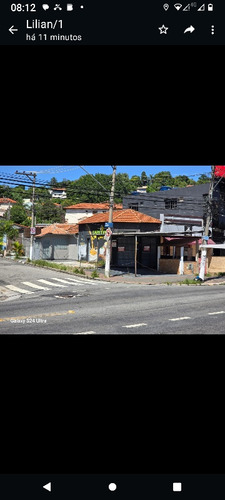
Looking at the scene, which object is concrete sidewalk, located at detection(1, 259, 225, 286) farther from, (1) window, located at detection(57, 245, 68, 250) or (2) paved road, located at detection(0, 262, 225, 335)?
(1) window, located at detection(57, 245, 68, 250)

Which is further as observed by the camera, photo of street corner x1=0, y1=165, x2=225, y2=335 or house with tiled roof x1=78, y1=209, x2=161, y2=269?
house with tiled roof x1=78, y1=209, x2=161, y2=269

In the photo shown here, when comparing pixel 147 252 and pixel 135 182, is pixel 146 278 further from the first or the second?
pixel 135 182

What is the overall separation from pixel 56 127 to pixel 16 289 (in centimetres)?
1300

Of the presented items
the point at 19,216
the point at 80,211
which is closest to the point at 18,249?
the point at 80,211

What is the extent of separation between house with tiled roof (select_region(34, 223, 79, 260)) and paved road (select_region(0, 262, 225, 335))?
47.4 feet

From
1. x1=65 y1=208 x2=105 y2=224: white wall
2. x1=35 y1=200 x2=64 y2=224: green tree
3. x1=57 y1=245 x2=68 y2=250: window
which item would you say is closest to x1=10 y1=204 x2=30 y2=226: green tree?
x1=65 y1=208 x2=105 y2=224: white wall

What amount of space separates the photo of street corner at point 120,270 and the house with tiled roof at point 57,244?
8 cm

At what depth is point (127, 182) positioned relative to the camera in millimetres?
29953

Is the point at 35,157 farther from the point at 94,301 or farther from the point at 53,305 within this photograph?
the point at 94,301

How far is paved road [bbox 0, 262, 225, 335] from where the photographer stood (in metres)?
7.80

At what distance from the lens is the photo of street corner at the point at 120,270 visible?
341 inches

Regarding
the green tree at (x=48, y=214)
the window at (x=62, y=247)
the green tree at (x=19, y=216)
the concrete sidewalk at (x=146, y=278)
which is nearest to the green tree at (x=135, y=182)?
the concrete sidewalk at (x=146, y=278)

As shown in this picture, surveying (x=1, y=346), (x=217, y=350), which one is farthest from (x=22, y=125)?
(x=217, y=350)

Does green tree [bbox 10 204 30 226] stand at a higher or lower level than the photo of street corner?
higher
